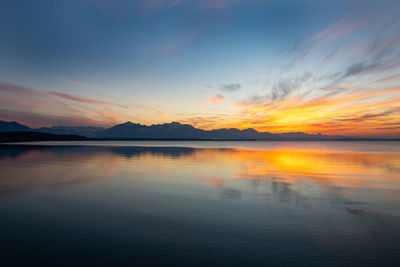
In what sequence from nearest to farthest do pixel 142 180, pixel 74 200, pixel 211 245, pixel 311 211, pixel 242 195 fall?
pixel 211 245
pixel 311 211
pixel 74 200
pixel 242 195
pixel 142 180

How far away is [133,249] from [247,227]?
486 centimetres

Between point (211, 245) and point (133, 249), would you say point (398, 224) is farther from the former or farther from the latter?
point (133, 249)

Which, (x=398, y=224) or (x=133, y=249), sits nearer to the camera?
(x=133, y=249)

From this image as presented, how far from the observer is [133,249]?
7.59 meters

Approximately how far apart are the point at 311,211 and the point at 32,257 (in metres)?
12.3

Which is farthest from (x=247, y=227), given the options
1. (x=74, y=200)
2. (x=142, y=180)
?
(x=142, y=180)

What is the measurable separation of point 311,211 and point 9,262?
507 inches

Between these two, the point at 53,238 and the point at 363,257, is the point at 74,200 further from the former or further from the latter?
the point at 363,257

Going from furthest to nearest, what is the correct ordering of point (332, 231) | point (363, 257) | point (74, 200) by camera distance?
point (74, 200)
point (332, 231)
point (363, 257)

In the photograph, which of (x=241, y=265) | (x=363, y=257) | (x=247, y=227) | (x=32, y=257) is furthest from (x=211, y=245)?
(x=32, y=257)

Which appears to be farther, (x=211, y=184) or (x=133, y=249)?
(x=211, y=184)

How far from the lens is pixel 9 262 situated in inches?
263

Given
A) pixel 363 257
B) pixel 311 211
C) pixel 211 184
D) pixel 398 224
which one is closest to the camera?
pixel 363 257

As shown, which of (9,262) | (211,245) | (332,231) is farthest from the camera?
(332,231)
